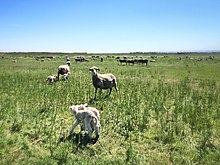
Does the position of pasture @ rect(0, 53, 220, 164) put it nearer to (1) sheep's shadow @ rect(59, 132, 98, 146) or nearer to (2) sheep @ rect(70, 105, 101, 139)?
(1) sheep's shadow @ rect(59, 132, 98, 146)

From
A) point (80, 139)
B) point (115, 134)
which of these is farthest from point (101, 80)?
point (80, 139)

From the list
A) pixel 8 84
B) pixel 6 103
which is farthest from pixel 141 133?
pixel 8 84

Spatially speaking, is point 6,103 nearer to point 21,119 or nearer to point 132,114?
point 21,119

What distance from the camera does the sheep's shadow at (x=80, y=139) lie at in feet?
28.0

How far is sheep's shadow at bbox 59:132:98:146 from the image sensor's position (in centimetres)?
855

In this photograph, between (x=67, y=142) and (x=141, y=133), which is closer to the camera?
(x=67, y=142)

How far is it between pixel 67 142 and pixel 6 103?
21.8ft

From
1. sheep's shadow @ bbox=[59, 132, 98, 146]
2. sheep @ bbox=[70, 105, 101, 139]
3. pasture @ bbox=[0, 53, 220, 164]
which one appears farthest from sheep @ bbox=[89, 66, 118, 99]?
sheep @ bbox=[70, 105, 101, 139]

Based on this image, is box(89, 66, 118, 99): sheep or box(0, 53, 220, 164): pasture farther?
box(89, 66, 118, 99): sheep

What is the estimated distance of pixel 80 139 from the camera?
28.9 feet

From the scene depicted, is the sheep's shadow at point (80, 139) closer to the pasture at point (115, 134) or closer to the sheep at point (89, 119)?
the pasture at point (115, 134)

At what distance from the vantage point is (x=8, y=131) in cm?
975

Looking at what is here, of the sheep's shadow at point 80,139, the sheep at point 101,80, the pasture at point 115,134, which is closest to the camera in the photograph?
the pasture at point 115,134

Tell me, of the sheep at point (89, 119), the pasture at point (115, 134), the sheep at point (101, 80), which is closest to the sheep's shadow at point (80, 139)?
the pasture at point (115, 134)
